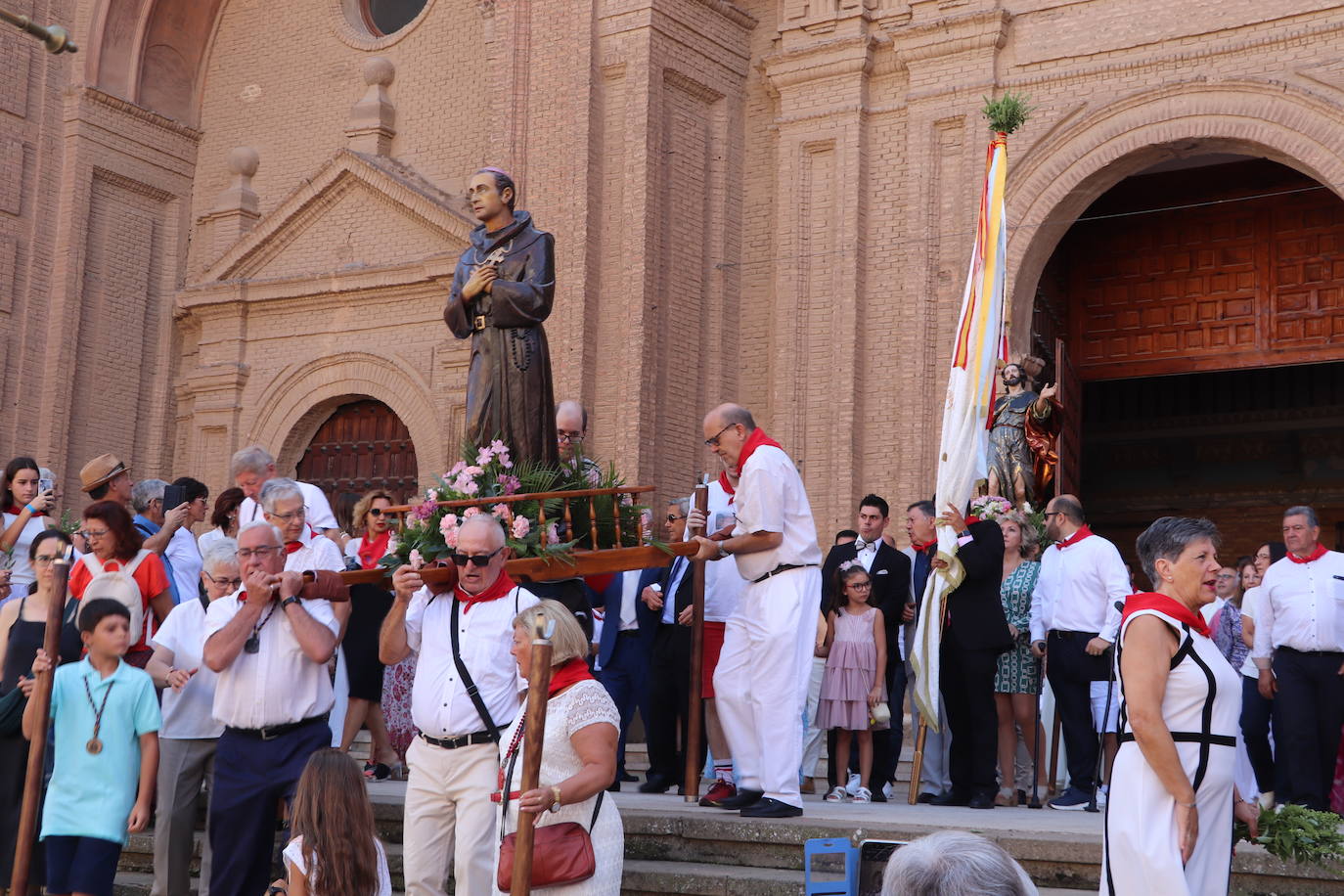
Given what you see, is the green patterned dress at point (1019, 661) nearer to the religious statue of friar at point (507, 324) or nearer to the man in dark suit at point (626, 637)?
the man in dark suit at point (626, 637)

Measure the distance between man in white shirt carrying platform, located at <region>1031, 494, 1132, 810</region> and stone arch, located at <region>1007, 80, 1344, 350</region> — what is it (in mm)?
6239

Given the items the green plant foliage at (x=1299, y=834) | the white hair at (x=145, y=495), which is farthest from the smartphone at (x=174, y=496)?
the green plant foliage at (x=1299, y=834)

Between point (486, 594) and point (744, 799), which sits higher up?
point (486, 594)

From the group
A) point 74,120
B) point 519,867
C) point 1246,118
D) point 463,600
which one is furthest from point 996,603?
point 74,120

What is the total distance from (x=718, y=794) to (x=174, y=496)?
361 centimetres

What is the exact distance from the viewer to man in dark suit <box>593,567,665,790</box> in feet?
30.6

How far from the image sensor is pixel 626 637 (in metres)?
9.38

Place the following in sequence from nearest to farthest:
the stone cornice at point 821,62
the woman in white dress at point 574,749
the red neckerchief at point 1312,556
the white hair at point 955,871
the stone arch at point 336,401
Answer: the white hair at point 955,871 → the woman in white dress at point 574,749 → the red neckerchief at point 1312,556 → the stone cornice at point 821,62 → the stone arch at point 336,401

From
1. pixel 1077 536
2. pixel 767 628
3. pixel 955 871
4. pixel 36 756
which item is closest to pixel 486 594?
pixel 767 628

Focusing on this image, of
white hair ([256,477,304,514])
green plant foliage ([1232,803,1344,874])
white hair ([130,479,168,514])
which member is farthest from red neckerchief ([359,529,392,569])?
green plant foliage ([1232,803,1344,874])

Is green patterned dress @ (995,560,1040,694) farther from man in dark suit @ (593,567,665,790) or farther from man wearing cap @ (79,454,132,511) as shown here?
man wearing cap @ (79,454,132,511)

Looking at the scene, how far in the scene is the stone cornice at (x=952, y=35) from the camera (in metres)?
15.1

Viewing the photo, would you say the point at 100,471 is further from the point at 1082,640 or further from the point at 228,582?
the point at 1082,640

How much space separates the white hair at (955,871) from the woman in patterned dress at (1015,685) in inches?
233
